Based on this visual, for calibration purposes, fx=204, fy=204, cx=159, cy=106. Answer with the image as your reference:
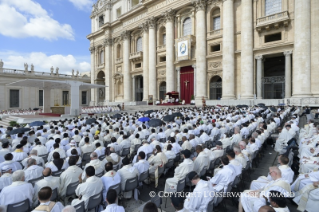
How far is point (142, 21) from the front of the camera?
124 ft

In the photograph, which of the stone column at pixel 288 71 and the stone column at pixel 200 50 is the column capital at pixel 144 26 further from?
the stone column at pixel 288 71

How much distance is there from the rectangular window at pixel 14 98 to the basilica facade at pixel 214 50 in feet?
56.4

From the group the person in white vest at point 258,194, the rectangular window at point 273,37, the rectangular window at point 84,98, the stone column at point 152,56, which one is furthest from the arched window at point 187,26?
the person in white vest at point 258,194

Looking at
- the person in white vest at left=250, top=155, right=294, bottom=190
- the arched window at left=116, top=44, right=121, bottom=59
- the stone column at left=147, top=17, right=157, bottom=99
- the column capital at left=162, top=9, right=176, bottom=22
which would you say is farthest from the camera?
the arched window at left=116, top=44, right=121, bottom=59

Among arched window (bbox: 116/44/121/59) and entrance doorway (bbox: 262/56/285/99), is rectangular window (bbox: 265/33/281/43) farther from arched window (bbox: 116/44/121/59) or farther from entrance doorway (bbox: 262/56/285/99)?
arched window (bbox: 116/44/121/59)

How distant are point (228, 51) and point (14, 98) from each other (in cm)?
3925

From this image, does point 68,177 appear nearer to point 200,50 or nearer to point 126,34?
point 200,50

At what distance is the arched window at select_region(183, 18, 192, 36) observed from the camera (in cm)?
3216

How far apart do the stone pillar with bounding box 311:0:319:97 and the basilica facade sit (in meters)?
0.08

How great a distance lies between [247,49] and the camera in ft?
82.5

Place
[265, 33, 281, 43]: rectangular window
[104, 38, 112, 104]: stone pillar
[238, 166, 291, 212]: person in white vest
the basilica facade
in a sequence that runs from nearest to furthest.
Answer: [238, 166, 291, 212]: person in white vest, the basilica facade, [265, 33, 281, 43]: rectangular window, [104, 38, 112, 104]: stone pillar

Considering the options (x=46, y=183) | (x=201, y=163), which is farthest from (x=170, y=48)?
(x=46, y=183)

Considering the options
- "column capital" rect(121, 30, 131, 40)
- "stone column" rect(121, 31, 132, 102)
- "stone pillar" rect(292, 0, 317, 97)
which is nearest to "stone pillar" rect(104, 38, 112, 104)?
"stone column" rect(121, 31, 132, 102)

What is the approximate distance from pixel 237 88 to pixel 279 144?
19521 mm
